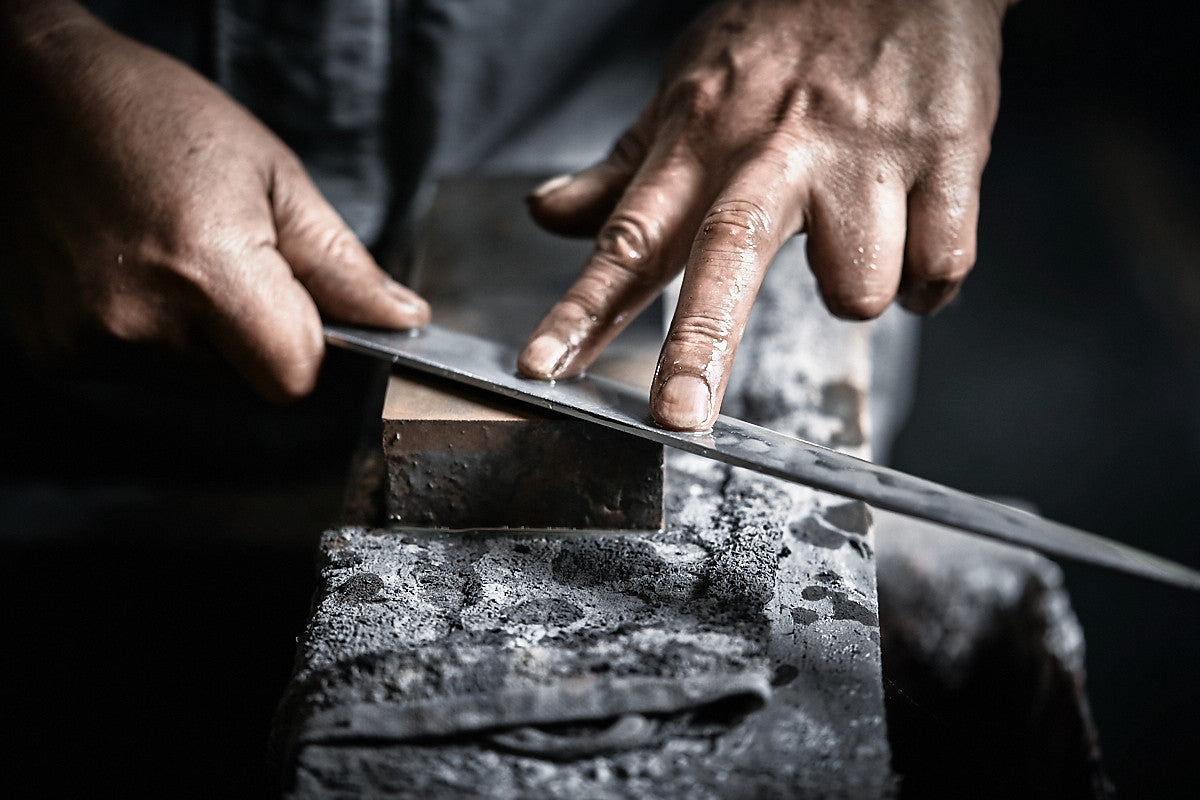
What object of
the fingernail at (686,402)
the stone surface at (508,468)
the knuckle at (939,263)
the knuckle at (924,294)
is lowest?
the stone surface at (508,468)

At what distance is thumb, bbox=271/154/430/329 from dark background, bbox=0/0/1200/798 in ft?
1.18

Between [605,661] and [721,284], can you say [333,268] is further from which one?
[605,661]

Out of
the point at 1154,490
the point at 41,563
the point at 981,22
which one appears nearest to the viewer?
the point at 981,22

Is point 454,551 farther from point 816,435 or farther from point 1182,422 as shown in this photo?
point 1182,422

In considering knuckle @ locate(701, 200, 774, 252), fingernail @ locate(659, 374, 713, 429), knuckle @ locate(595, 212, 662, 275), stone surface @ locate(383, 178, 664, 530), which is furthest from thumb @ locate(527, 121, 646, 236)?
fingernail @ locate(659, 374, 713, 429)

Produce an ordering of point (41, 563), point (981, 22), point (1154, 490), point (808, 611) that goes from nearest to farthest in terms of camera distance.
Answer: point (808, 611) < point (981, 22) < point (41, 563) < point (1154, 490)

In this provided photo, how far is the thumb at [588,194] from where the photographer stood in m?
1.46

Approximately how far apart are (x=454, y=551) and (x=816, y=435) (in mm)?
646

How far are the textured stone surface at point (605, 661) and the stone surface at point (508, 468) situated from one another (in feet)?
0.10

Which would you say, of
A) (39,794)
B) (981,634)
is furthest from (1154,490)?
(39,794)

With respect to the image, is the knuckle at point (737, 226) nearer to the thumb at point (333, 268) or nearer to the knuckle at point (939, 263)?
the knuckle at point (939, 263)

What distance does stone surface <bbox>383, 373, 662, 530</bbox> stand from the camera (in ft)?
3.49

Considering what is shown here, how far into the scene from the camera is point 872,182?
126cm

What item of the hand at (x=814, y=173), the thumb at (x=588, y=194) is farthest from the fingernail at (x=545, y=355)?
the thumb at (x=588, y=194)
